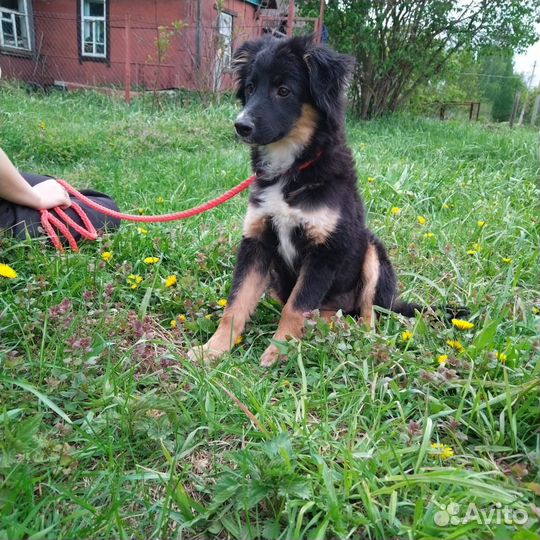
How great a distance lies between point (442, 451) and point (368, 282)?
1302mm

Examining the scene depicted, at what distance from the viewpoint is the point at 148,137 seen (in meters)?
6.66

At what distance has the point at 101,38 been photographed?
1362 centimetres

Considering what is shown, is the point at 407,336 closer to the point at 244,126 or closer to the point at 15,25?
the point at 244,126

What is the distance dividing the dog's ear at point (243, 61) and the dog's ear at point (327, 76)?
368 millimetres

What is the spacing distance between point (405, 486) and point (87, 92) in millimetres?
11790

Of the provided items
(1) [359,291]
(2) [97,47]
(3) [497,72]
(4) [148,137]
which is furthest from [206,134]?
(3) [497,72]

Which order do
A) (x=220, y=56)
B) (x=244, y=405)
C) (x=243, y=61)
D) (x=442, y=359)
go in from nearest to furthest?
1. (x=244, y=405)
2. (x=442, y=359)
3. (x=243, y=61)
4. (x=220, y=56)

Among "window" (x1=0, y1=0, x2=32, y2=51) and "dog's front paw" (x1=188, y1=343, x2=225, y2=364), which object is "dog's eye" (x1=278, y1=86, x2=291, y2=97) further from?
"window" (x1=0, y1=0, x2=32, y2=51)

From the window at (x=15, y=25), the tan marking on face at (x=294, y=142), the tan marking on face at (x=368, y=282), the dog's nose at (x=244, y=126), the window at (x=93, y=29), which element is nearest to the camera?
the dog's nose at (x=244, y=126)

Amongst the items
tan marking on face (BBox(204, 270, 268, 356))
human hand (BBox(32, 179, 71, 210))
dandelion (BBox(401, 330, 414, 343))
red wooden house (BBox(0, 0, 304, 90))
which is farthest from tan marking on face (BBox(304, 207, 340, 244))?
red wooden house (BBox(0, 0, 304, 90))

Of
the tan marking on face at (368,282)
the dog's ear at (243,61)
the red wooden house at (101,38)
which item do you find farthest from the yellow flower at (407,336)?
the red wooden house at (101,38)

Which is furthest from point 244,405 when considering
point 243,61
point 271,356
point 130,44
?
point 130,44

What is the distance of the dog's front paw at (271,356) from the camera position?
213cm

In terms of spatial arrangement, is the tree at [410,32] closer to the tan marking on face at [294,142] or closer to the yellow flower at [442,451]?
the tan marking on face at [294,142]
